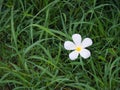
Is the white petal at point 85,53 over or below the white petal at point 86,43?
below

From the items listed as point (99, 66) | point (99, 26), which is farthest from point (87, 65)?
point (99, 26)

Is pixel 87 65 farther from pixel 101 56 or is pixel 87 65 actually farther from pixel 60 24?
pixel 60 24

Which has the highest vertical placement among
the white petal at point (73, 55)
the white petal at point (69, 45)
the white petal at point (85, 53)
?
the white petal at point (69, 45)

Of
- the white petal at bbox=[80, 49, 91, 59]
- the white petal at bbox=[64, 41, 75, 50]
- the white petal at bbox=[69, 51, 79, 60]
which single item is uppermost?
the white petal at bbox=[64, 41, 75, 50]

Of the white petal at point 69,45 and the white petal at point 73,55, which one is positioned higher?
the white petal at point 69,45

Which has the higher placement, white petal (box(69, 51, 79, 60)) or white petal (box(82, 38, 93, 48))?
white petal (box(82, 38, 93, 48))

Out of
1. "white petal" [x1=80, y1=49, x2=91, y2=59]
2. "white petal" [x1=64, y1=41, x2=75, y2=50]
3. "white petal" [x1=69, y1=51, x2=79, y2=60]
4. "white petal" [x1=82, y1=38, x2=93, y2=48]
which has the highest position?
"white petal" [x1=82, y1=38, x2=93, y2=48]

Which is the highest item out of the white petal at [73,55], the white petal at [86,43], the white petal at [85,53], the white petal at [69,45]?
the white petal at [86,43]
